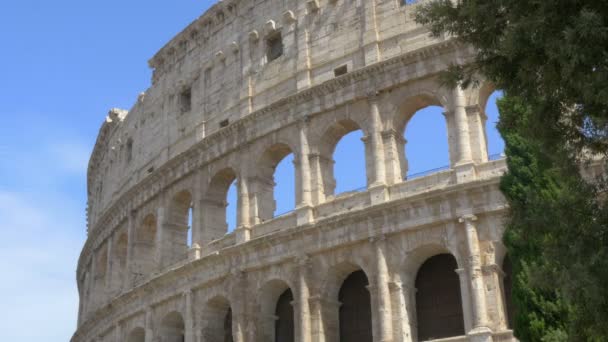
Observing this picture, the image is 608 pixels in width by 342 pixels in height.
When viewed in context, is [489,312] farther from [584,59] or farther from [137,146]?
[137,146]

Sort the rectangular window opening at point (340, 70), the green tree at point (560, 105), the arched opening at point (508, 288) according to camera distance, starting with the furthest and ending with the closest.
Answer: the rectangular window opening at point (340, 70), the arched opening at point (508, 288), the green tree at point (560, 105)

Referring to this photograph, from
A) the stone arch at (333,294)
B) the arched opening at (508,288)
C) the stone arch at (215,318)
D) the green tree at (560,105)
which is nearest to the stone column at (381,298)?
the stone arch at (333,294)

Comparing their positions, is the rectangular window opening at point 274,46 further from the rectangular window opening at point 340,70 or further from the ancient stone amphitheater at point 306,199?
the rectangular window opening at point 340,70

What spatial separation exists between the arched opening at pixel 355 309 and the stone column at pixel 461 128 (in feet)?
12.8

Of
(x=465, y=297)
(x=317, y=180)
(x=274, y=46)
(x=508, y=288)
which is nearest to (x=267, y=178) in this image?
(x=317, y=180)

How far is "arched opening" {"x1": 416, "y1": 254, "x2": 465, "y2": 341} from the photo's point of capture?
2041 centimetres

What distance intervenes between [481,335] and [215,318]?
27.6ft

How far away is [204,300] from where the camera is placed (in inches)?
957

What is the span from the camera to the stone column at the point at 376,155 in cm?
2158

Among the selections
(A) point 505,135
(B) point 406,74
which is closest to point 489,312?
(A) point 505,135

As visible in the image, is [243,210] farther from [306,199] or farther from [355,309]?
[355,309]

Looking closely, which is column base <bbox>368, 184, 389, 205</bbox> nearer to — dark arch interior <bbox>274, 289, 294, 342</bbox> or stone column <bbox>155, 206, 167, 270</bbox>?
dark arch interior <bbox>274, 289, 294, 342</bbox>

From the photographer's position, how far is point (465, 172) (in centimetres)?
2064

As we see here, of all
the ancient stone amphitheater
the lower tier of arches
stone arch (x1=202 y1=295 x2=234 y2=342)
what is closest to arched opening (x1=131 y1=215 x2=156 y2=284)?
the ancient stone amphitheater
